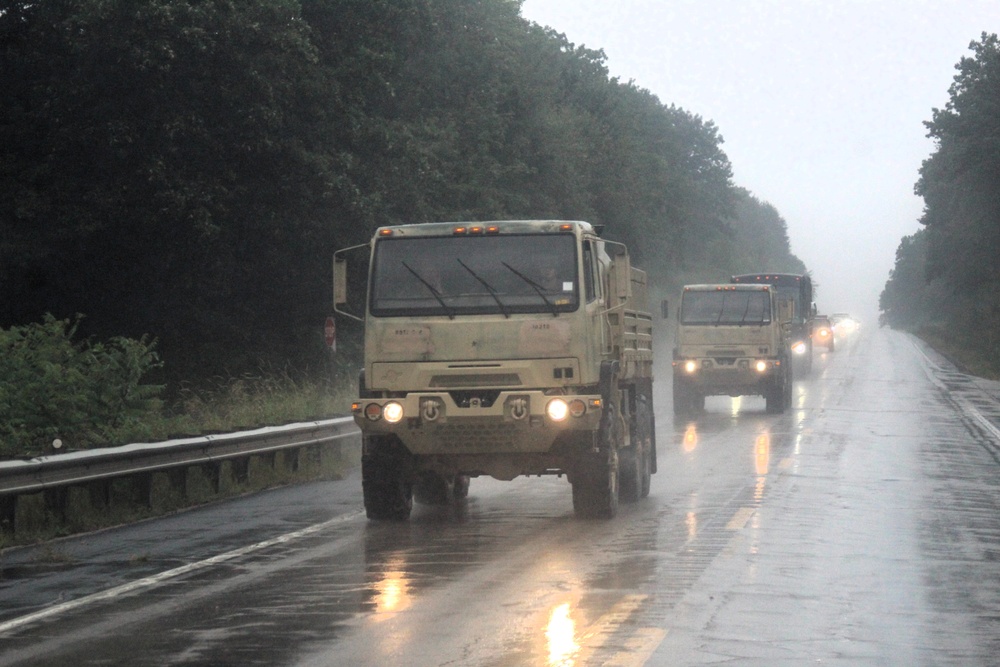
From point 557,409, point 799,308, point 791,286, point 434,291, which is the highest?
point 791,286

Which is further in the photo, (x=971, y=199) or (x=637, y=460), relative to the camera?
(x=971, y=199)

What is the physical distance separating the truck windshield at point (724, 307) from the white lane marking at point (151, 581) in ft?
64.2

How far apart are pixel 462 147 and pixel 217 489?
3194cm

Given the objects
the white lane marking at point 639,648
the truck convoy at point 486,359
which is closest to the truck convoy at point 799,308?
the truck convoy at point 486,359

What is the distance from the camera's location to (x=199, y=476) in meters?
16.5

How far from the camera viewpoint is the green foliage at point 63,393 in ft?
54.2

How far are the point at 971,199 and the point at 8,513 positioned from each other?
2804 inches

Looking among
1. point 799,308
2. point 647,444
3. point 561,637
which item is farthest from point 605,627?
point 799,308

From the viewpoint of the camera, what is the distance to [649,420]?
1733 cm

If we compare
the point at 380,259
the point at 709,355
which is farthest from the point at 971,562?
the point at 709,355

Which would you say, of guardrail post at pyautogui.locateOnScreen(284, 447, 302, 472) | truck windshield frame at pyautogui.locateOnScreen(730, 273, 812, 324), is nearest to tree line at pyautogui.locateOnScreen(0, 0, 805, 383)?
truck windshield frame at pyautogui.locateOnScreen(730, 273, 812, 324)

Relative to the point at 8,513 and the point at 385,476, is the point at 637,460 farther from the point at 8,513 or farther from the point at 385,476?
the point at 8,513

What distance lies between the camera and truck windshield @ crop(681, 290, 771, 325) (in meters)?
32.3

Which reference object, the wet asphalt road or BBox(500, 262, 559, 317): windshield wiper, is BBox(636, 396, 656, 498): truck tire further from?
BBox(500, 262, 559, 317): windshield wiper
